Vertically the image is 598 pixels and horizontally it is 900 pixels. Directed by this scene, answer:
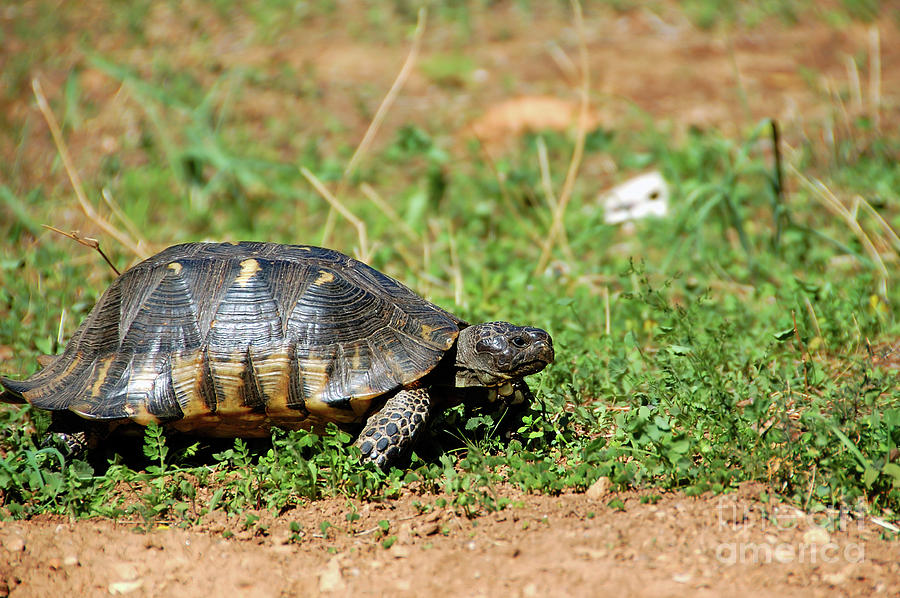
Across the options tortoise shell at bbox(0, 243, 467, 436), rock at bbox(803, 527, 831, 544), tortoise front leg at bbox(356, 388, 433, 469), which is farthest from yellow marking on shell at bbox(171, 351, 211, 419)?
rock at bbox(803, 527, 831, 544)

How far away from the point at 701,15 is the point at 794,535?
31.6ft

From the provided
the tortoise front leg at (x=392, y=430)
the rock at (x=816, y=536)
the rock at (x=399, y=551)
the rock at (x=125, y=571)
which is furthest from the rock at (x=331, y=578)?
the rock at (x=816, y=536)

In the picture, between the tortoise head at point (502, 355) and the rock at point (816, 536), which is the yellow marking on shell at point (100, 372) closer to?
the tortoise head at point (502, 355)

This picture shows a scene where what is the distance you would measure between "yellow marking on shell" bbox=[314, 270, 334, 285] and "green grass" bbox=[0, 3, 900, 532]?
72cm

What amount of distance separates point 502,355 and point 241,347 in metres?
1.21

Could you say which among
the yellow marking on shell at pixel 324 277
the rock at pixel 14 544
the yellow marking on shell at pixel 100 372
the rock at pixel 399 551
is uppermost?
the yellow marking on shell at pixel 324 277

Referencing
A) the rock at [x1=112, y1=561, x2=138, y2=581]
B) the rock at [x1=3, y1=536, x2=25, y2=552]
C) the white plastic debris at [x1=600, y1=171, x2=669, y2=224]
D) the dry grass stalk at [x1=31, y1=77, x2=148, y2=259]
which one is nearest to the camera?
the rock at [x1=112, y1=561, x2=138, y2=581]

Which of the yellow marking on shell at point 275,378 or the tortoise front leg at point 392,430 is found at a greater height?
the yellow marking on shell at point 275,378

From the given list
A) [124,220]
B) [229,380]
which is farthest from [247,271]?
[124,220]

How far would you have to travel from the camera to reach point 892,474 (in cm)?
296

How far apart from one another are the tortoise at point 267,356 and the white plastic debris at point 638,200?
3.28m

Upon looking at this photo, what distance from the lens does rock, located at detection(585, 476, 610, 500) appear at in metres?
3.25

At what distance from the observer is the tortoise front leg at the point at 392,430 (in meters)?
3.43

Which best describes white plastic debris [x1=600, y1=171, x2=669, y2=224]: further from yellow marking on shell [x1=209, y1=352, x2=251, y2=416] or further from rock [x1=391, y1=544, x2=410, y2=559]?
rock [x1=391, y1=544, x2=410, y2=559]
